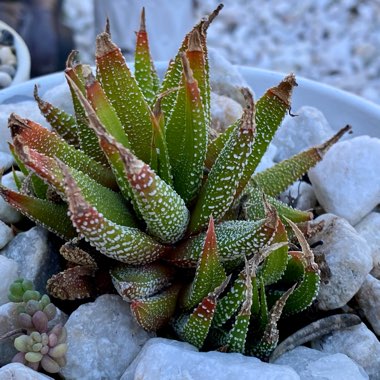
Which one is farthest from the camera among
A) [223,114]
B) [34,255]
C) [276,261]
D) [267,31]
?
[267,31]

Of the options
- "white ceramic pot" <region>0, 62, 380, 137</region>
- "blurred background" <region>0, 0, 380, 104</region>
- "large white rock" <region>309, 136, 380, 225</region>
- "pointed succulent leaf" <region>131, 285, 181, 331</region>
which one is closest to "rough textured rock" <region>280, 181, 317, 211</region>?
"large white rock" <region>309, 136, 380, 225</region>

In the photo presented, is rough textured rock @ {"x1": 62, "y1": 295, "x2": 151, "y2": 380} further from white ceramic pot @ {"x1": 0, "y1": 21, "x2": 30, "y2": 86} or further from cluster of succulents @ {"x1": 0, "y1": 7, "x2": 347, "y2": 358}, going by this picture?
white ceramic pot @ {"x1": 0, "y1": 21, "x2": 30, "y2": 86}

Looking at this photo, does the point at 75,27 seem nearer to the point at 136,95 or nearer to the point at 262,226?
the point at 136,95

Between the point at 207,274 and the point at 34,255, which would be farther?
the point at 34,255

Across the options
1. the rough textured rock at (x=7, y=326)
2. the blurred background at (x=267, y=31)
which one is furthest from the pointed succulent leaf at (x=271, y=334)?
the blurred background at (x=267, y=31)

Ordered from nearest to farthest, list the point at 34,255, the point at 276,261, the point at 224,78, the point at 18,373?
1. the point at 18,373
2. the point at 276,261
3. the point at 34,255
4. the point at 224,78

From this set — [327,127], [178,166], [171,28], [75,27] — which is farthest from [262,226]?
[75,27]

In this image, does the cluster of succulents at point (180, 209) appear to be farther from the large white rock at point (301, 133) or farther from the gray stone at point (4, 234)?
the large white rock at point (301, 133)

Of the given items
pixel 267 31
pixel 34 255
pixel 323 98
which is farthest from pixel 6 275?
pixel 267 31

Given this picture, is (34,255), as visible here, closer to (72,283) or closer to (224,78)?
(72,283)
